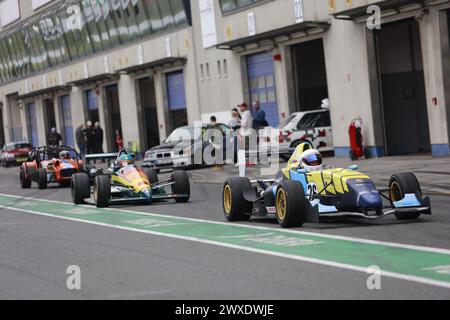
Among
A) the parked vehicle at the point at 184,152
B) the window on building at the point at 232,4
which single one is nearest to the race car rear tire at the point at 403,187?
the parked vehicle at the point at 184,152

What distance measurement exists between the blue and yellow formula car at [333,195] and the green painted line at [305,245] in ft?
1.16

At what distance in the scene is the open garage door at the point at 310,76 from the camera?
33.4m

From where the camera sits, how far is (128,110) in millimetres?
47000

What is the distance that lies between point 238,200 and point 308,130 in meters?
16.2

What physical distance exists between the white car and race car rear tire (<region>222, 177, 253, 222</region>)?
1487cm

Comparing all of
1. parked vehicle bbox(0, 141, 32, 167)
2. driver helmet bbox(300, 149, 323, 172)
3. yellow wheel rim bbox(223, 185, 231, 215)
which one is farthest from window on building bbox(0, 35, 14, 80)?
driver helmet bbox(300, 149, 323, 172)

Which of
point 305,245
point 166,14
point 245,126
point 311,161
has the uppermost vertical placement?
point 166,14

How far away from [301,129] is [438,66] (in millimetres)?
5900

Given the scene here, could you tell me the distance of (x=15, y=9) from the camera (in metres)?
63.6

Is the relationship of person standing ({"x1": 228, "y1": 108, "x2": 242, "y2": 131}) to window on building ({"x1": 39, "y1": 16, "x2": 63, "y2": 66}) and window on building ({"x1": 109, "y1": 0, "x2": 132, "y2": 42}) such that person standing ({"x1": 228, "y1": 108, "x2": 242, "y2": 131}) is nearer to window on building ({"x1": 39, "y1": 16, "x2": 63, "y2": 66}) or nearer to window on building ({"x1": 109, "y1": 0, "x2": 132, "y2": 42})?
window on building ({"x1": 109, "y1": 0, "x2": 132, "y2": 42})

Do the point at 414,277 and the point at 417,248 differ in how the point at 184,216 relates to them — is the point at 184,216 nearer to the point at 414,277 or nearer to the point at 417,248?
the point at 417,248

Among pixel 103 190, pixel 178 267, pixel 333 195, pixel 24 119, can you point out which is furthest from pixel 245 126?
pixel 24 119

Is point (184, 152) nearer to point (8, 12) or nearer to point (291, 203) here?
point (291, 203)

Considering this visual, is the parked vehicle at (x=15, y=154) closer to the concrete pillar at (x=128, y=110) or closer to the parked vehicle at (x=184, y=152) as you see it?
the concrete pillar at (x=128, y=110)
